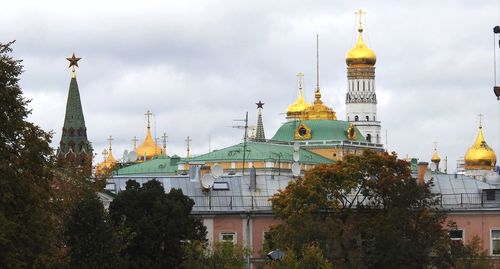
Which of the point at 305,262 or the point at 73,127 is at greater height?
the point at 73,127

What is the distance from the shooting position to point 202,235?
102m

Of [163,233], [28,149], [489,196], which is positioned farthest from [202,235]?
[28,149]

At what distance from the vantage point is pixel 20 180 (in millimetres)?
72188

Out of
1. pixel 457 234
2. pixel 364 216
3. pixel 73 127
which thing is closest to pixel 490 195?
pixel 457 234

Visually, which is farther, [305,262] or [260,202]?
[260,202]

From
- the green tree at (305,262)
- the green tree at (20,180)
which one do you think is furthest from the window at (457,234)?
the green tree at (20,180)

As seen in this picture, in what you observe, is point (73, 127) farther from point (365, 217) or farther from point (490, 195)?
point (365, 217)

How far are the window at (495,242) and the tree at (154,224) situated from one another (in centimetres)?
1836

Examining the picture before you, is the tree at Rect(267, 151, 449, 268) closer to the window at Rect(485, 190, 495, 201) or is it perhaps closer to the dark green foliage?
the dark green foliage

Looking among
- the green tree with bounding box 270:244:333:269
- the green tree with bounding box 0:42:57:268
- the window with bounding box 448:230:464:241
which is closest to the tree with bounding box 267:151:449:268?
the window with bounding box 448:230:464:241

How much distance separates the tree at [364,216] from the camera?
4122 inches

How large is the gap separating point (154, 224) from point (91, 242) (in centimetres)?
1115

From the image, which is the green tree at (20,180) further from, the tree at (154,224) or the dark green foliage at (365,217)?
the dark green foliage at (365,217)

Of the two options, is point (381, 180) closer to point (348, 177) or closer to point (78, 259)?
point (348, 177)
